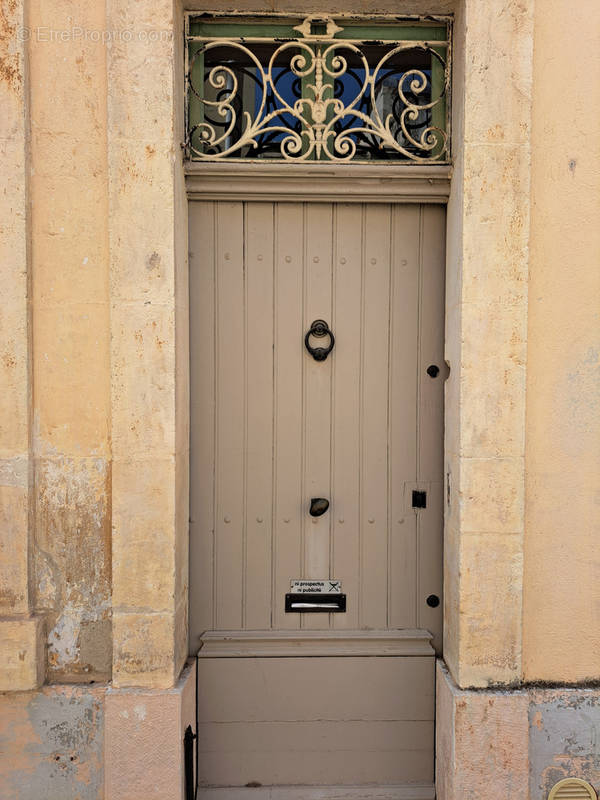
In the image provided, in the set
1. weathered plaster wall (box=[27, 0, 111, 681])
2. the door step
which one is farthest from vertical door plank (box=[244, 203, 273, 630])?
the door step

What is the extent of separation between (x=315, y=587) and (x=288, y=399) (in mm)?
959

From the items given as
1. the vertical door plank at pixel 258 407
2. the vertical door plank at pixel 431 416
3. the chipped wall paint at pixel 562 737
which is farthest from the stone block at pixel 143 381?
the chipped wall paint at pixel 562 737

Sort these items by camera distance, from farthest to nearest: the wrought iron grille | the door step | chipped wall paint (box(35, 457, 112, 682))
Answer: the door step → the wrought iron grille → chipped wall paint (box(35, 457, 112, 682))

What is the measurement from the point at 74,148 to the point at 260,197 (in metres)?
0.87

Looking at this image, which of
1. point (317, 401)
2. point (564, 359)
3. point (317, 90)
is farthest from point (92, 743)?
point (317, 90)

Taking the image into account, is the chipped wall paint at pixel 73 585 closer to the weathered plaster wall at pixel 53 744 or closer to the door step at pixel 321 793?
the weathered plaster wall at pixel 53 744

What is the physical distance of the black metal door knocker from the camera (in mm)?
3041

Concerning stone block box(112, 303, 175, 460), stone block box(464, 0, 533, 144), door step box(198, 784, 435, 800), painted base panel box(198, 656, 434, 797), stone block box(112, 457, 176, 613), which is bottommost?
door step box(198, 784, 435, 800)

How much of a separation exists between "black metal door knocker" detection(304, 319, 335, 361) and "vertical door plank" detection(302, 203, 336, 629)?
3 cm

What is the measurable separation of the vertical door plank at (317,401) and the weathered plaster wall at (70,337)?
3.15 feet

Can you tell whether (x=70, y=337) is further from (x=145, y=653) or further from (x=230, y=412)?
(x=145, y=653)

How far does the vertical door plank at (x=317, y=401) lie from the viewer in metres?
3.07

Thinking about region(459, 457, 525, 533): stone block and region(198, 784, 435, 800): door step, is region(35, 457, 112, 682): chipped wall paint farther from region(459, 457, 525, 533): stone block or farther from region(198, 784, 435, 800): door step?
region(459, 457, 525, 533): stone block

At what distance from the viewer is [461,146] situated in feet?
9.02
